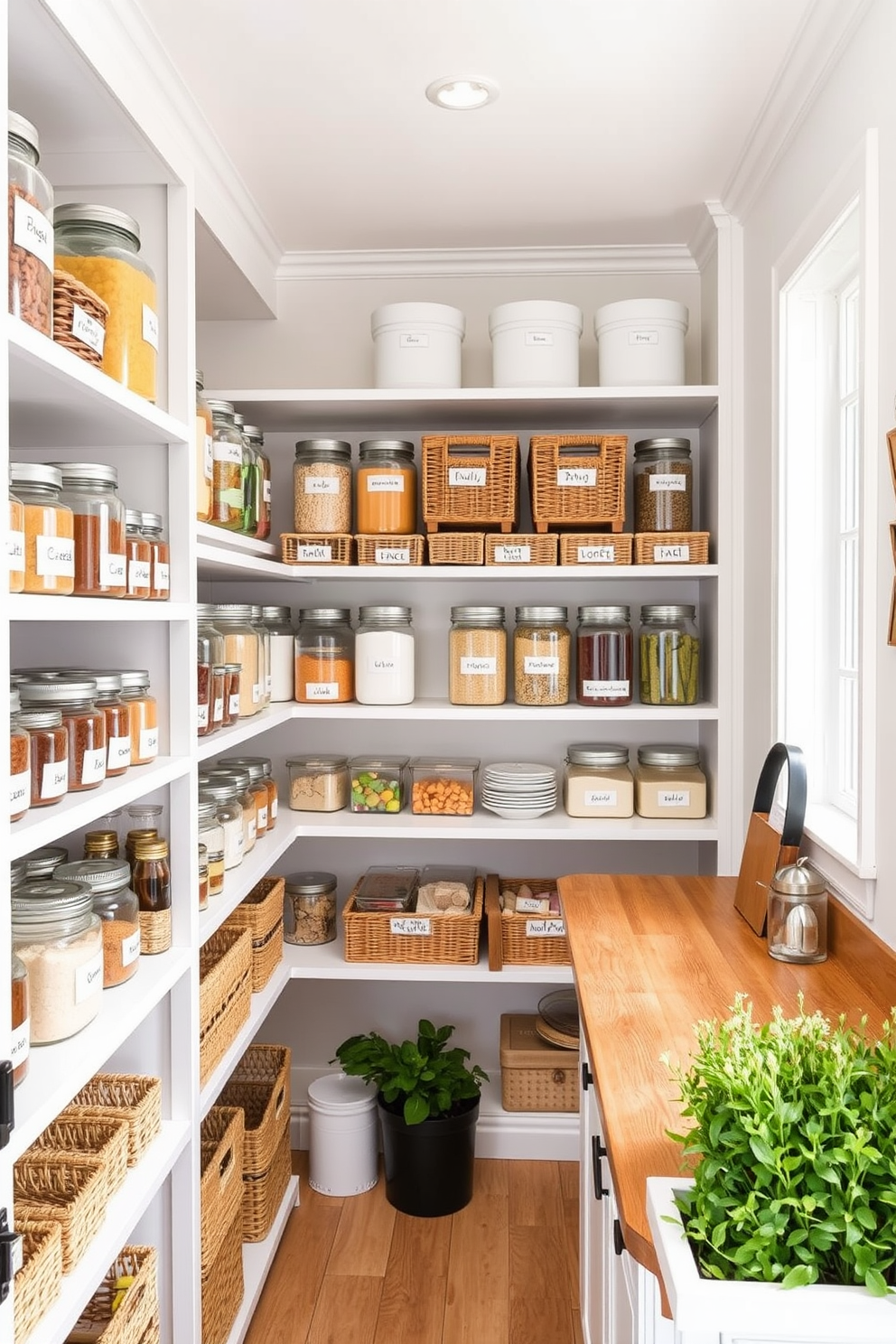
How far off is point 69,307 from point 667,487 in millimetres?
1701

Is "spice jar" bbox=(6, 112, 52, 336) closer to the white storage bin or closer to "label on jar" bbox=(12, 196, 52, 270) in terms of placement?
"label on jar" bbox=(12, 196, 52, 270)

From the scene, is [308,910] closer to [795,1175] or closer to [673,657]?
[673,657]

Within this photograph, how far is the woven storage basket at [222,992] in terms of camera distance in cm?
199

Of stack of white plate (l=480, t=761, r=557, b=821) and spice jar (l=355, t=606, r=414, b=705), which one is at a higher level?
spice jar (l=355, t=606, r=414, b=705)

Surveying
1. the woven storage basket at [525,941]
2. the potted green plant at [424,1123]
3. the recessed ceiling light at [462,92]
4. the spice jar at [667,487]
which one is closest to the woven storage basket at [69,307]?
the recessed ceiling light at [462,92]

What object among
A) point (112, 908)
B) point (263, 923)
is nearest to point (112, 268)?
point (112, 908)

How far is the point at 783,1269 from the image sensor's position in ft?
2.78

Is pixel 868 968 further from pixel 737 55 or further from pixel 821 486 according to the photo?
pixel 737 55

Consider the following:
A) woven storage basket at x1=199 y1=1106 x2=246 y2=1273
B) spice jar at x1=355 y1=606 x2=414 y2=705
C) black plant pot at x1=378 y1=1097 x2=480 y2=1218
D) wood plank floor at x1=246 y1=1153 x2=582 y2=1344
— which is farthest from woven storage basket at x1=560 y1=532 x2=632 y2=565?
wood plank floor at x1=246 y1=1153 x2=582 y2=1344

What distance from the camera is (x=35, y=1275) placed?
1249 mm

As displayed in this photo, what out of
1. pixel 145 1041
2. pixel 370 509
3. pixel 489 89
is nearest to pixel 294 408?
pixel 370 509

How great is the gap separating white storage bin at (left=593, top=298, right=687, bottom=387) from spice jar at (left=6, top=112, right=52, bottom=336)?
165 centimetres

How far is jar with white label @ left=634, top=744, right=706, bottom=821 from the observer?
9.02 ft

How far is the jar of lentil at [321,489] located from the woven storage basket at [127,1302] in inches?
67.2
